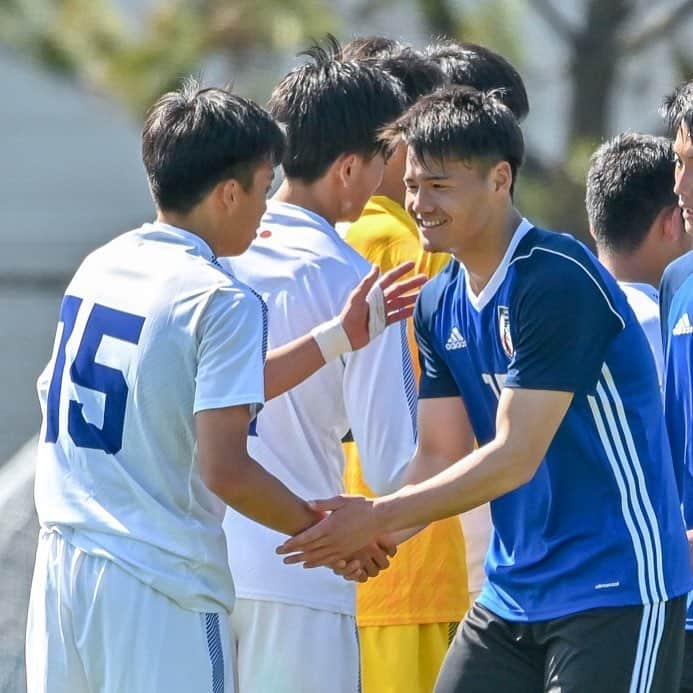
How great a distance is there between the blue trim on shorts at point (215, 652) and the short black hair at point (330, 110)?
120 centimetres

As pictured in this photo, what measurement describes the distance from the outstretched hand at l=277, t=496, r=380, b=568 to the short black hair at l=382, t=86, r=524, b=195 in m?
0.80

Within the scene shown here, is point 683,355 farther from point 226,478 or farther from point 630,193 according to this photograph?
point 226,478

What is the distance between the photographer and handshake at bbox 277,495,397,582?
3758 mm

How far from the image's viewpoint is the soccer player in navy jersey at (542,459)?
11.5ft

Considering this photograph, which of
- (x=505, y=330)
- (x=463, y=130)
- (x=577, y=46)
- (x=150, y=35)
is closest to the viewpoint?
(x=505, y=330)

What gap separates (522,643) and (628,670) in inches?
9.6

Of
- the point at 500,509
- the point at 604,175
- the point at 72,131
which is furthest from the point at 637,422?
the point at 72,131

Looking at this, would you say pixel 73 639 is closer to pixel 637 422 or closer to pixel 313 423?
pixel 313 423

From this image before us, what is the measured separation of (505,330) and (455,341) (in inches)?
7.4

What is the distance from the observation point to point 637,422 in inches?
140

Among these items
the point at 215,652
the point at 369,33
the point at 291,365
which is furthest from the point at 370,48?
the point at 369,33

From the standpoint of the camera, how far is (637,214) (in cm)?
455

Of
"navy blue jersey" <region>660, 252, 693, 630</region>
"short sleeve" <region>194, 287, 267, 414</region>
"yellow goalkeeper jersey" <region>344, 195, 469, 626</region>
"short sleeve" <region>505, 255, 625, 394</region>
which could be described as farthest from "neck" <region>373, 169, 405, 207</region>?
"short sleeve" <region>194, 287, 267, 414</region>

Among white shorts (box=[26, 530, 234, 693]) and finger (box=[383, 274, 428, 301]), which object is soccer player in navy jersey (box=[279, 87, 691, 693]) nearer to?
finger (box=[383, 274, 428, 301])
